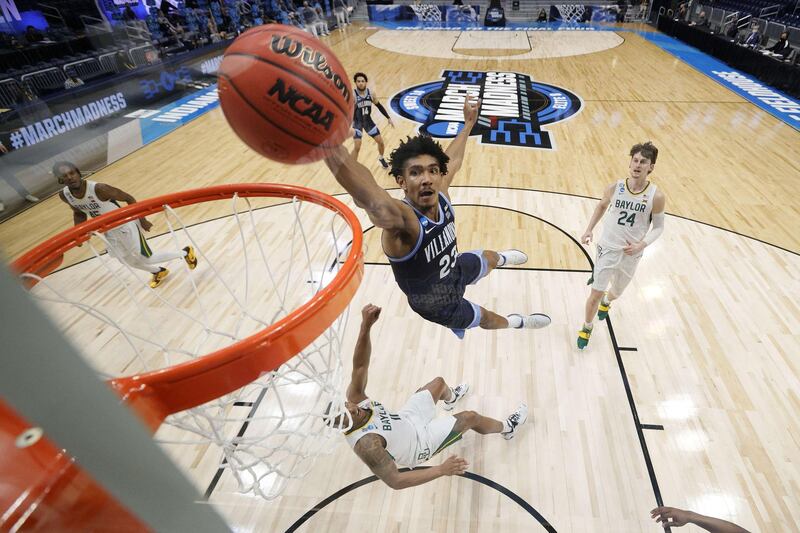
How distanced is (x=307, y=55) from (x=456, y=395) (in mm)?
2564

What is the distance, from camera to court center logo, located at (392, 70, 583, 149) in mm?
8102

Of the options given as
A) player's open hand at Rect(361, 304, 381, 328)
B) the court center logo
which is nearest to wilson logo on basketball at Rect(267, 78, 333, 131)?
player's open hand at Rect(361, 304, 381, 328)

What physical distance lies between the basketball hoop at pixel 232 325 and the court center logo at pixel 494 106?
397 cm

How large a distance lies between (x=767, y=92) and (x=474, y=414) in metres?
11.9

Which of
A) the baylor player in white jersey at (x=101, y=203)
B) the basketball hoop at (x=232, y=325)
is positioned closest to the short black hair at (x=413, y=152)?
the basketball hoop at (x=232, y=325)

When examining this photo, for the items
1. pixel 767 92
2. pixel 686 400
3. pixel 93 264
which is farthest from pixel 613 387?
pixel 767 92

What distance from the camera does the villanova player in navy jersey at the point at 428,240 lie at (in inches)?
85.0

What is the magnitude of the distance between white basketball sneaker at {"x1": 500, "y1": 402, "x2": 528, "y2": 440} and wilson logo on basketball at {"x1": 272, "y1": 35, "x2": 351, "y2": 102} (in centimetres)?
243

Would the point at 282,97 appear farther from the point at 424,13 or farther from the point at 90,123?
the point at 424,13

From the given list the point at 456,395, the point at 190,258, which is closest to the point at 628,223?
the point at 456,395

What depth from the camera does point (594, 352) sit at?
3.70 meters

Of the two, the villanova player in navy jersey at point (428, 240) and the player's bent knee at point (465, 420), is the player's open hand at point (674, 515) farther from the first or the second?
the villanova player in navy jersey at point (428, 240)

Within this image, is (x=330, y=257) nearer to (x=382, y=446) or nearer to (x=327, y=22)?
(x=382, y=446)

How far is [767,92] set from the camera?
33.1 ft
